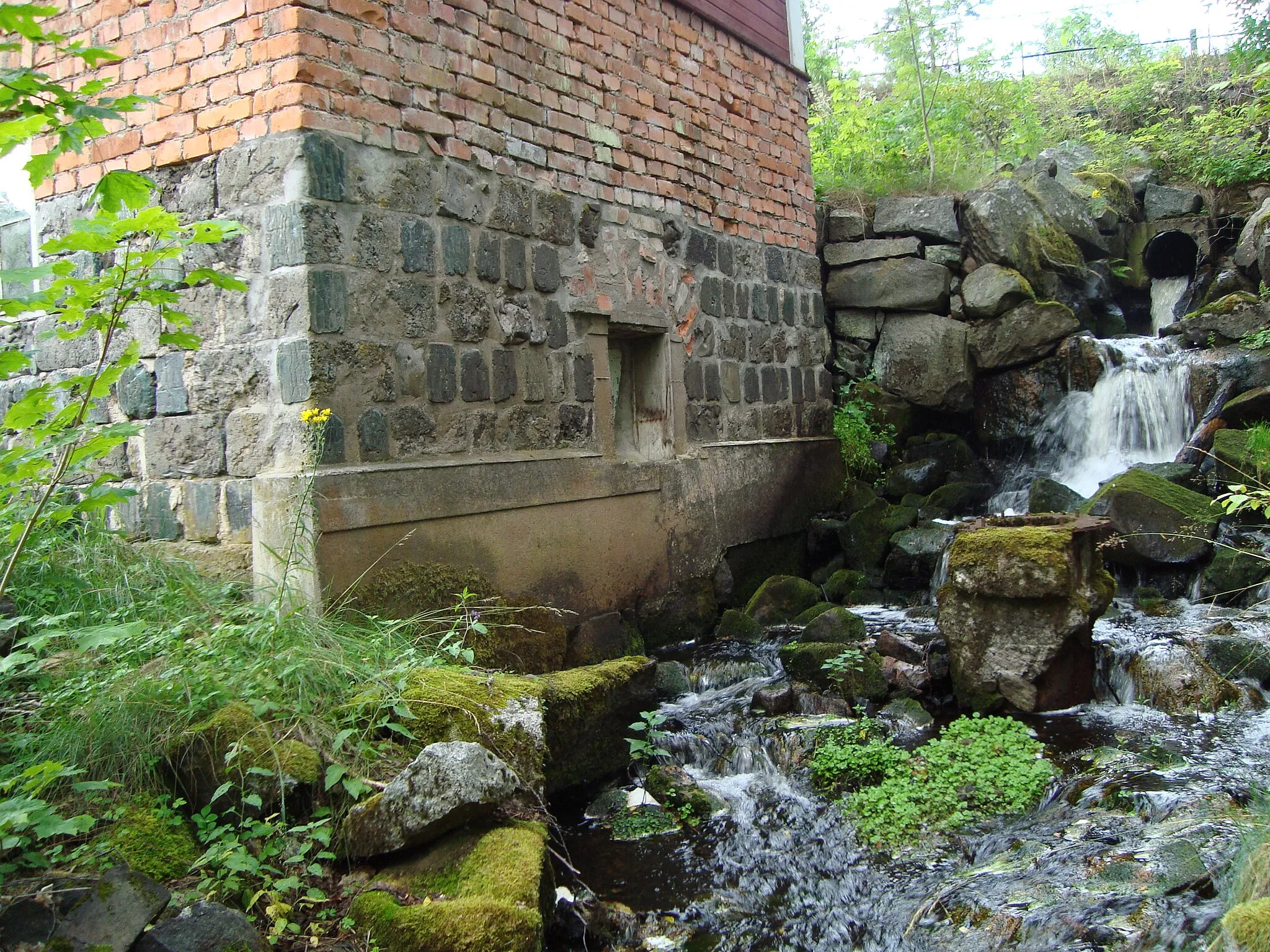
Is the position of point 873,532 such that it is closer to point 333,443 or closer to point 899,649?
point 899,649

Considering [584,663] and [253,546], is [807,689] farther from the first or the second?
[253,546]

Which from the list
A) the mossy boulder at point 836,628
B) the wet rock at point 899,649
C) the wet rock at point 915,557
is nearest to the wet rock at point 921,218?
the wet rock at point 915,557

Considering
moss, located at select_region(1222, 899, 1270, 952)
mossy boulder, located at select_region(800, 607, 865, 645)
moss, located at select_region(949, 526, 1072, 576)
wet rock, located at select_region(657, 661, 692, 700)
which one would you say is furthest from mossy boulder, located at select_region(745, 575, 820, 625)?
moss, located at select_region(1222, 899, 1270, 952)

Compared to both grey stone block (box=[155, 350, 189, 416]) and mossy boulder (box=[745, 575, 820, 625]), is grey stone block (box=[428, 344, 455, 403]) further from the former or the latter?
mossy boulder (box=[745, 575, 820, 625])

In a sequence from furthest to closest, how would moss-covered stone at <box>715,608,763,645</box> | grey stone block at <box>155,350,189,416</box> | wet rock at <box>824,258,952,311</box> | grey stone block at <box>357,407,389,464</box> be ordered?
wet rock at <box>824,258,952,311</box> → moss-covered stone at <box>715,608,763,645</box> → grey stone block at <box>155,350,189,416</box> → grey stone block at <box>357,407,389,464</box>

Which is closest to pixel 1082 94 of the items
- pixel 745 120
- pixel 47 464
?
pixel 745 120

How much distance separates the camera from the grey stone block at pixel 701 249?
730 centimetres

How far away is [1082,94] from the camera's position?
1623 cm

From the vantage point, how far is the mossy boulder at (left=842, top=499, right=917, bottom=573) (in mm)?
8117

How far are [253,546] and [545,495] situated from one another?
1.70 meters

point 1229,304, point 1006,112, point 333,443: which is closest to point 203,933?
point 333,443

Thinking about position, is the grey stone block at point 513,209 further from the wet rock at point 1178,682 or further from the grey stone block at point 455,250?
the wet rock at point 1178,682

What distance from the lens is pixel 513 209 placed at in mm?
5641

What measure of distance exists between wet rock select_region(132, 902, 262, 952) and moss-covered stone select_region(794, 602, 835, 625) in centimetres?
471
